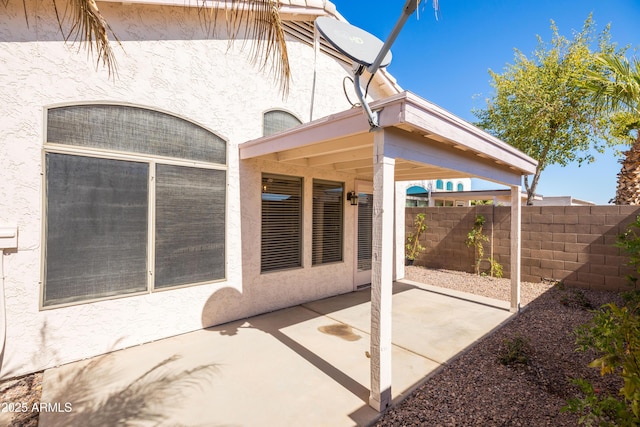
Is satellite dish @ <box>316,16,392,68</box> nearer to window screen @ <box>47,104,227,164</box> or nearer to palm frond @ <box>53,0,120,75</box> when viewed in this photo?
palm frond @ <box>53,0,120,75</box>

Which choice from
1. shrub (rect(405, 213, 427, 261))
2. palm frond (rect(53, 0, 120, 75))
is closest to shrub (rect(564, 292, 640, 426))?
palm frond (rect(53, 0, 120, 75))

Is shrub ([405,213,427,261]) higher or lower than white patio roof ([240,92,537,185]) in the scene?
lower

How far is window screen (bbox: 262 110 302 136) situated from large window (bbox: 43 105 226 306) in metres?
1.15

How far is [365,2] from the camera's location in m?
8.20

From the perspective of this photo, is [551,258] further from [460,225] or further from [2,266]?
[2,266]

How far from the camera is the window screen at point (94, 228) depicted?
159 inches

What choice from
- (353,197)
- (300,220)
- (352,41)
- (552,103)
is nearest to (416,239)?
(353,197)

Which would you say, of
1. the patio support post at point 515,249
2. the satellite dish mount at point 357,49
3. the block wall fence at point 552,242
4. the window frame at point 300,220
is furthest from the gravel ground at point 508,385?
the window frame at point 300,220

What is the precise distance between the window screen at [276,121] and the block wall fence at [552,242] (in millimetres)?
7193

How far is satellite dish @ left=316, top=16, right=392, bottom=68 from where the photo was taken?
3.23m

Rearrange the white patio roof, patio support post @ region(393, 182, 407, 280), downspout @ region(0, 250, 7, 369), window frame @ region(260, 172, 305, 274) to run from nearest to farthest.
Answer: the white patio roof, downspout @ region(0, 250, 7, 369), window frame @ region(260, 172, 305, 274), patio support post @ region(393, 182, 407, 280)

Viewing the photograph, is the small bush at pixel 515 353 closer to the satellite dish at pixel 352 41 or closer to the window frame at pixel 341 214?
the window frame at pixel 341 214

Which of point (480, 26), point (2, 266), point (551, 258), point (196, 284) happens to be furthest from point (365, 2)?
point (2, 266)

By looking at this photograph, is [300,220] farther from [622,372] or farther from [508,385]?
[622,372]
